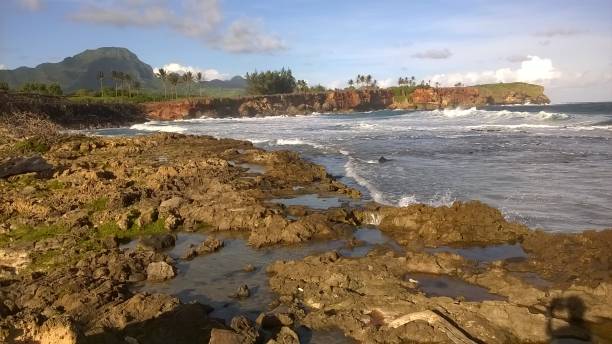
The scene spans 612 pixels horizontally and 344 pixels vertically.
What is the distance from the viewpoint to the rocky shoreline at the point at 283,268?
764 cm

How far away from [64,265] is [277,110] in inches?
4273

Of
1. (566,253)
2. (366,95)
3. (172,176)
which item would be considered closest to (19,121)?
(172,176)

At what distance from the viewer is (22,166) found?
19.4m

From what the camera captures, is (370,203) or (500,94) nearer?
(370,203)

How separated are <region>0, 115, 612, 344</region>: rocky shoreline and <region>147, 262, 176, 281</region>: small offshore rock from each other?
21mm

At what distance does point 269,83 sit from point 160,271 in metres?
130

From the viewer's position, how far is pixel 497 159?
27.3 metres

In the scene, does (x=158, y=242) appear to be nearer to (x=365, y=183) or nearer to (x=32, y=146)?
(x=365, y=183)

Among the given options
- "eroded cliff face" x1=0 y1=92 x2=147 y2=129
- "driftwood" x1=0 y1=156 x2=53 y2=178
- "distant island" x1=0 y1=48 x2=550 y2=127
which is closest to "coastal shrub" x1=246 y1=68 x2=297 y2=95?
"distant island" x1=0 y1=48 x2=550 y2=127

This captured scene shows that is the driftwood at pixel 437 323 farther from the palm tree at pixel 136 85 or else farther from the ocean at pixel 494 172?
the palm tree at pixel 136 85

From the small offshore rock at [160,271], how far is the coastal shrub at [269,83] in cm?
12941

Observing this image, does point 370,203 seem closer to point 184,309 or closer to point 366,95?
point 184,309

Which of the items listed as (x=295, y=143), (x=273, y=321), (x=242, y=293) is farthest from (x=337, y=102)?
A: (x=273, y=321)

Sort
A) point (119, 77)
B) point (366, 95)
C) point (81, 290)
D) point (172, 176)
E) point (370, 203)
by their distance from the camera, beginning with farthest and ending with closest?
point (366, 95) → point (119, 77) → point (172, 176) → point (370, 203) → point (81, 290)
